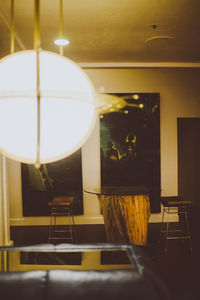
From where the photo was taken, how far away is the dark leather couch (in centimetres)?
117

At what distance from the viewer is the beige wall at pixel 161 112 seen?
17.2 feet

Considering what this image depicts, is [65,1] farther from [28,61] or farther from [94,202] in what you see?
[94,202]

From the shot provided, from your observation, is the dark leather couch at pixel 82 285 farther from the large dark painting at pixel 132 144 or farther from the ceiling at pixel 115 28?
the large dark painting at pixel 132 144

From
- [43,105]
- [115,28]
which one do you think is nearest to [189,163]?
[115,28]

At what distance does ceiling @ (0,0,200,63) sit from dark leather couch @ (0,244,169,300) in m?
2.59

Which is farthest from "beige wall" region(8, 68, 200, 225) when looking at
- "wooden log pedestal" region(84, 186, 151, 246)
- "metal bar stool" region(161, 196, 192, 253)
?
"wooden log pedestal" region(84, 186, 151, 246)

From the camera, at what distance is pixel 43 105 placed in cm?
89

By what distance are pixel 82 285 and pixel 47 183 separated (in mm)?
4071

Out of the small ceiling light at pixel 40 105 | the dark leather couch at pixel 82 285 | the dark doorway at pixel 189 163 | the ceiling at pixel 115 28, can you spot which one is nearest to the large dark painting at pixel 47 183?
the ceiling at pixel 115 28

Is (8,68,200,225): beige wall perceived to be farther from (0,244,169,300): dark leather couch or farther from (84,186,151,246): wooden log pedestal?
(0,244,169,300): dark leather couch

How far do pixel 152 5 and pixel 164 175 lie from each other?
325cm

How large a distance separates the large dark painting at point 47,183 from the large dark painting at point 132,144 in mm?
558

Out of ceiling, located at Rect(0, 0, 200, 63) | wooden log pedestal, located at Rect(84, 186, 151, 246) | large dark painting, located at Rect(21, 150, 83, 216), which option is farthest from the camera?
large dark painting, located at Rect(21, 150, 83, 216)

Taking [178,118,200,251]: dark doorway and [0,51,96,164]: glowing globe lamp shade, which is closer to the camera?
[0,51,96,164]: glowing globe lamp shade
